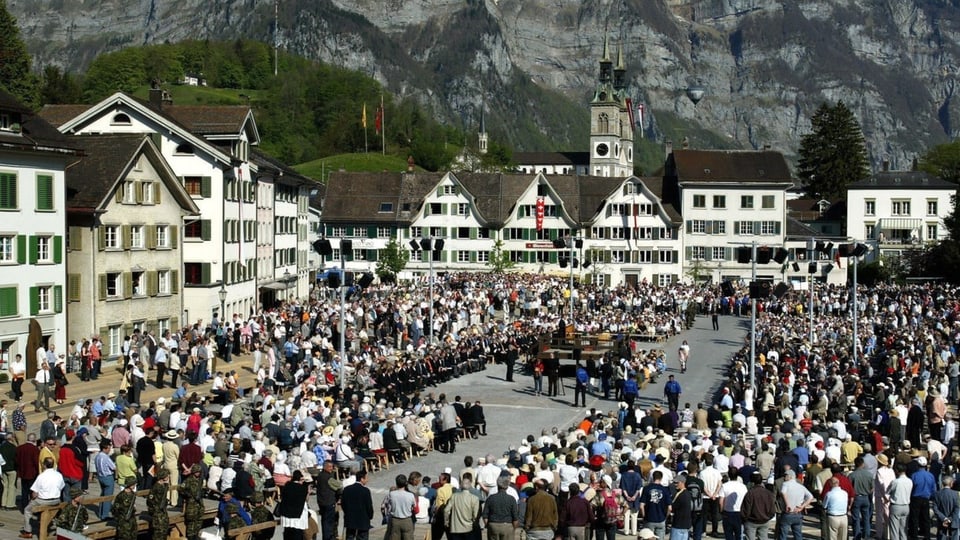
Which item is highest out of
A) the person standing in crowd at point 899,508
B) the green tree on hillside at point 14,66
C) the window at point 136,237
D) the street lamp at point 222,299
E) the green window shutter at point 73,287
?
the green tree on hillside at point 14,66

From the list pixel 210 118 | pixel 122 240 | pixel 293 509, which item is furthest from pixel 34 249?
pixel 293 509

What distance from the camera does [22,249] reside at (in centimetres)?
4338

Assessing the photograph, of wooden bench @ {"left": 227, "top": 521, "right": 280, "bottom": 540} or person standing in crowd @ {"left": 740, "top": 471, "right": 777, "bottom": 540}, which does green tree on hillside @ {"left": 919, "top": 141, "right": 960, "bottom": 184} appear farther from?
wooden bench @ {"left": 227, "top": 521, "right": 280, "bottom": 540}

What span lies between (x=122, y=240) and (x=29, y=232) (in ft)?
18.1

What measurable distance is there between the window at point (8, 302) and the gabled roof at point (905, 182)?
265 feet

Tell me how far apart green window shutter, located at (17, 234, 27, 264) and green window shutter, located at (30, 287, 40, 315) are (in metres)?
1.11

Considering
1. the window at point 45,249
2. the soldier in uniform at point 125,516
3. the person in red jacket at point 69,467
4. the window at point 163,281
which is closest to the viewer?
the soldier in uniform at point 125,516

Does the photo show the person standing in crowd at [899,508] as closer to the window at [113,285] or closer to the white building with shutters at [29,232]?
the white building with shutters at [29,232]

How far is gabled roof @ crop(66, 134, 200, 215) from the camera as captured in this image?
47.2 metres

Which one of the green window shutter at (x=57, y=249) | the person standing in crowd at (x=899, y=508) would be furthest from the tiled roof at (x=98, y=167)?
the person standing in crowd at (x=899, y=508)

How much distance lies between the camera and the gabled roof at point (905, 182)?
106 m

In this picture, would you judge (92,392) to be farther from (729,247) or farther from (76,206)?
(729,247)

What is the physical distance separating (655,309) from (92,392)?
35689 mm

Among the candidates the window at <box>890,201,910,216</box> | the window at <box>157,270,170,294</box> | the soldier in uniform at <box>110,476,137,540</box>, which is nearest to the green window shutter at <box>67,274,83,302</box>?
the window at <box>157,270,170,294</box>
